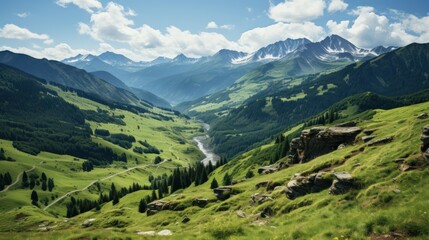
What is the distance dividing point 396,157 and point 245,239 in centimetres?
3365

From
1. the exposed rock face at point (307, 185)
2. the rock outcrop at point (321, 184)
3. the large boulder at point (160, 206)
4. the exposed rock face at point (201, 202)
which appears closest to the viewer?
the rock outcrop at point (321, 184)

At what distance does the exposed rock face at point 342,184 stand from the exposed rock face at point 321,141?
1695 inches

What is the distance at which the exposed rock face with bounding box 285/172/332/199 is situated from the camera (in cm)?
5292

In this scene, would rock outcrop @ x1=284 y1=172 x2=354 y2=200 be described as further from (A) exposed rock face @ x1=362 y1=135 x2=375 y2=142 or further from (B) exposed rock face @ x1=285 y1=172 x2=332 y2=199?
(A) exposed rock face @ x1=362 y1=135 x2=375 y2=142

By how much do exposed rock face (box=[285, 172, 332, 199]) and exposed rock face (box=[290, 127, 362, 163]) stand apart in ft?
116

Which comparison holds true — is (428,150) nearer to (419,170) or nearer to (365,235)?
(419,170)

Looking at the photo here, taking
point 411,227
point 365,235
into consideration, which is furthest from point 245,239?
point 411,227

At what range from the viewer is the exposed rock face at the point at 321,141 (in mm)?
87938

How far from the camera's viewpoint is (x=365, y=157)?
193 ft

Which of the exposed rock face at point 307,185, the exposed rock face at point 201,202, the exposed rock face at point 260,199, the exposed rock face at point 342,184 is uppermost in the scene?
the exposed rock face at point 342,184

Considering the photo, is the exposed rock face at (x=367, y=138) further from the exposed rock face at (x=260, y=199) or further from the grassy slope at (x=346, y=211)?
the exposed rock face at (x=260, y=199)

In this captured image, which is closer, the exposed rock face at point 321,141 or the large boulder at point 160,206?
the exposed rock face at point 321,141

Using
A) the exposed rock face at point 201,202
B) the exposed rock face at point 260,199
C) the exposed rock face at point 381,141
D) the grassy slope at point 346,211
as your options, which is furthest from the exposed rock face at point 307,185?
the exposed rock face at point 201,202

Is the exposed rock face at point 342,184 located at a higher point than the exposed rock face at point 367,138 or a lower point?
lower
